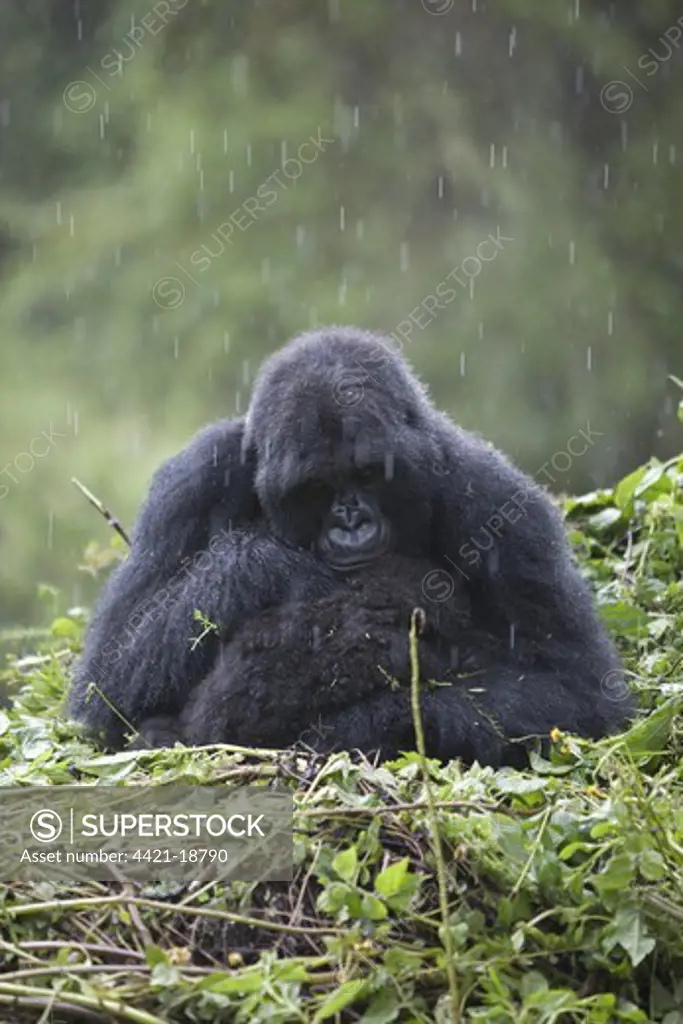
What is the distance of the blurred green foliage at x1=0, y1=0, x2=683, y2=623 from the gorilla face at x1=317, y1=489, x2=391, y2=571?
4.91m

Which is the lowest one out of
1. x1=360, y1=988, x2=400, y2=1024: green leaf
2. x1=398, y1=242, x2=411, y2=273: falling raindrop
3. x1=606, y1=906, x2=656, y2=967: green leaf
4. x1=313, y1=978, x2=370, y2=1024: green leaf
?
x1=360, y1=988, x2=400, y2=1024: green leaf

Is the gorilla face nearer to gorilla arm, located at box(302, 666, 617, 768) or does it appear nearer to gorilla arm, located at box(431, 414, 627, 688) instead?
gorilla arm, located at box(431, 414, 627, 688)

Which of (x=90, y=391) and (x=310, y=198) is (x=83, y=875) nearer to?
(x=90, y=391)

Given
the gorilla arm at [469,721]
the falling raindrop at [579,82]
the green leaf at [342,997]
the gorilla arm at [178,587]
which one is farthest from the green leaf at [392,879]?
the falling raindrop at [579,82]

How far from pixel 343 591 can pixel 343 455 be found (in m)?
0.37

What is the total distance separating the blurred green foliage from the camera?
9.38m

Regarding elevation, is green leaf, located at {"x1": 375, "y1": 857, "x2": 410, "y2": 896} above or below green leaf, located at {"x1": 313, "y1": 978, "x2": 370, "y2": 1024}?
above

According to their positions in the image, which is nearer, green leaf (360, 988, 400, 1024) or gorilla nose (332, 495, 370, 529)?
green leaf (360, 988, 400, 1024)

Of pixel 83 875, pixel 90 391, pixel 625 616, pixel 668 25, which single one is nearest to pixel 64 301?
pixel 90 391

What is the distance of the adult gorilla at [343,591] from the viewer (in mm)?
4090

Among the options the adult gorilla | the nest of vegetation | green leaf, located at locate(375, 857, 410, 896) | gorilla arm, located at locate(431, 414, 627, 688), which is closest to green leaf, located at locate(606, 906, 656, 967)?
the nest of vegetation

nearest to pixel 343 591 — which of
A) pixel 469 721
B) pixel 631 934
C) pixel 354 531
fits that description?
pixel 354 531

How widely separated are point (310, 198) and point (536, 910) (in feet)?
25.1

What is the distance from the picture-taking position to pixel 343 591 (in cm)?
423
